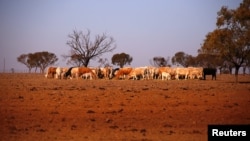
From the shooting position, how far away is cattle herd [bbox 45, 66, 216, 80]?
44219 millimetres

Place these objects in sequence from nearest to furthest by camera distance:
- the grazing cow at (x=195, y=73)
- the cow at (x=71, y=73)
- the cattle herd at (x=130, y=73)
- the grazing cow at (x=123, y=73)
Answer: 1. the cattle herd at (x=130, y=73)
2. the cow at (x=71, y=73)
3. the grazing cow at (x=123, y=73)
4. the grazing cow at (x=195, y=73)

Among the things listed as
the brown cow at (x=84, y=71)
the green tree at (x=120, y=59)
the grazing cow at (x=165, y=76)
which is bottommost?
the grazing cow at (x=165, y=76)

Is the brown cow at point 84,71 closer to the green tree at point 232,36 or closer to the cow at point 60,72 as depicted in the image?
the cow at point 60,72

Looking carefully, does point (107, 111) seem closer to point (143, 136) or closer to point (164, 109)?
point (164, 109)

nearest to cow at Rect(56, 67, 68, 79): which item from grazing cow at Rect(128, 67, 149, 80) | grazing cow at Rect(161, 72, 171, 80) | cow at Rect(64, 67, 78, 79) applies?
cow at Rect(64, 67, 78, 79)

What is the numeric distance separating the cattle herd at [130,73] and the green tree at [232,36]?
399 inches

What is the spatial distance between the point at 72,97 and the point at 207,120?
727 cm

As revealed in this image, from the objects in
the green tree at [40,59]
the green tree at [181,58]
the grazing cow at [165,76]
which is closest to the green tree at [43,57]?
the green tree at [40,59]

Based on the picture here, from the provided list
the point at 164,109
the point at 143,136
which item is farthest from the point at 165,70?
the point at 143,136

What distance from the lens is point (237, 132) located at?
7.89 metres

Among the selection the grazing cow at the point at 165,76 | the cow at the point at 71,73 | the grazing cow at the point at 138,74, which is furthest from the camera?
the cow at the point at 71,73


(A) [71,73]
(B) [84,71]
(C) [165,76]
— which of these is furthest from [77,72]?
(C) [165,76]

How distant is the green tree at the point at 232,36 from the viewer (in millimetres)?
34281

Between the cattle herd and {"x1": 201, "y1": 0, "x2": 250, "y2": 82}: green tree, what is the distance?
10144 millimetres
